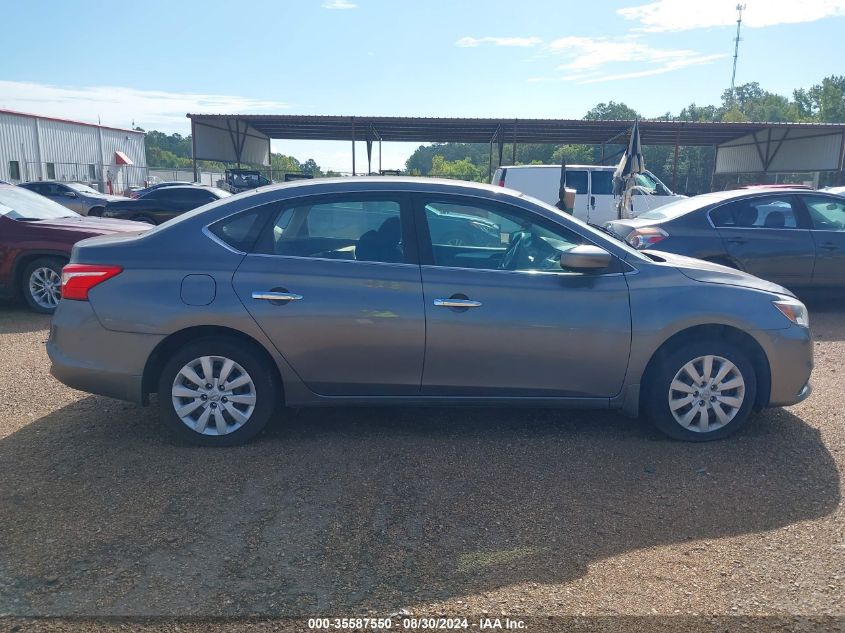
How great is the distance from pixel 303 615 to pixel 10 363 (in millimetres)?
4813

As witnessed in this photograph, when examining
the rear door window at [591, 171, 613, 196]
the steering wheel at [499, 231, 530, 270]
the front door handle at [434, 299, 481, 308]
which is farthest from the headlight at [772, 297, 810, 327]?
the rear door window at [591, 171, 613, 196]

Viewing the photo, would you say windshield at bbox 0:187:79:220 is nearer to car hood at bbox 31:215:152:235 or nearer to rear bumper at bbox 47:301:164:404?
car hood at bbox 31:215:152:235

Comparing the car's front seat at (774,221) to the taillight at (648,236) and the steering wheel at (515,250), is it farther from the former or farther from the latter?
the steering wheel at (515,250)

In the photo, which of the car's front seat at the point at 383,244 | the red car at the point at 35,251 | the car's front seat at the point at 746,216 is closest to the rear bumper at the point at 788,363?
the car's front seat at the point at 383,244

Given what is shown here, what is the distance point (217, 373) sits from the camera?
14.0 feet

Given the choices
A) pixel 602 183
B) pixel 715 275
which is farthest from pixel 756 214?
pixel 602 183

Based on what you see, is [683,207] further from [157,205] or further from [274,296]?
[157,205]

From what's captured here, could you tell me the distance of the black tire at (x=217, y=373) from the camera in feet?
13.8

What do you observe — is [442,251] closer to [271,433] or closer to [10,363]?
[271,433]

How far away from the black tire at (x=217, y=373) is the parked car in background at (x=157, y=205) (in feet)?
42.8

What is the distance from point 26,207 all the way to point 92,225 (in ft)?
2.99

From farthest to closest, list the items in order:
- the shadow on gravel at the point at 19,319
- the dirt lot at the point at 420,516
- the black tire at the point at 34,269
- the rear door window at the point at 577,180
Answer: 1. the rear door window at the point at 577,180
2. the black tire at the point at 34,269
3. the shadow on gravel at the point at 19,319
4. the dirt lot at the point at 420,516

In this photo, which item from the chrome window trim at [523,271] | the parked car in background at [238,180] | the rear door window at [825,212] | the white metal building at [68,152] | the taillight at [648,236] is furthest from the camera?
the white metal building at [68,152]

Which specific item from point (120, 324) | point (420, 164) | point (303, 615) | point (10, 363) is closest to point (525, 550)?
point (303, 615)
